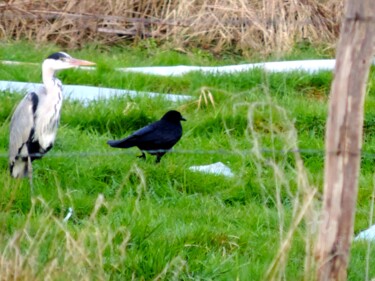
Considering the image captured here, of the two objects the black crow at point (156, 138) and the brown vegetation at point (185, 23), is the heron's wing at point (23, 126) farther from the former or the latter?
the brown vegetation at point (185, 23)

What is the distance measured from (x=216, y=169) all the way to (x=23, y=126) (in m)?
1.44

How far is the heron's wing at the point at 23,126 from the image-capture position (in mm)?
7102

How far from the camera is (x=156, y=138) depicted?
23.8ft

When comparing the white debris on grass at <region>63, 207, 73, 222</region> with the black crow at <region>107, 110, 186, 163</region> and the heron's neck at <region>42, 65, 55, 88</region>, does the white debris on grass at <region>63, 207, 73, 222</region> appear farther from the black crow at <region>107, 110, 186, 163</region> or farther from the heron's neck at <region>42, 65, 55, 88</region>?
the heron's neck at <region>42, 65, 55, 88</region>

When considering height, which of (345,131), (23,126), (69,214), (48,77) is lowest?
(69,214)

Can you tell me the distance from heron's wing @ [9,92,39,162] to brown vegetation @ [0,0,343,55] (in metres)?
5.23

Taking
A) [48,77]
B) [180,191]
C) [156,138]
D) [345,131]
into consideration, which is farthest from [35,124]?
[345,131]

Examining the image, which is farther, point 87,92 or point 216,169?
point 87,92

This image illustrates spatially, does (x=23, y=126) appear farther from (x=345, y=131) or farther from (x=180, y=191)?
(x=345, y=131)

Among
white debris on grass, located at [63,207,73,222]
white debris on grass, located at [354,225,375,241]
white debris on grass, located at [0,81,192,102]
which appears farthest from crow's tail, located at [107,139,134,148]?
white debris on grass, located at [354,225,375,241]

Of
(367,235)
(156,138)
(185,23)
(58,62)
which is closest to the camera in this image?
(367,235)

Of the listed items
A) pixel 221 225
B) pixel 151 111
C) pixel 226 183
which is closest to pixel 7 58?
pixel 151 111

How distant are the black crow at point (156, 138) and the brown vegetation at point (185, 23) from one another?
15.8 feet

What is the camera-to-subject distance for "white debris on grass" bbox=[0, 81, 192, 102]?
8.89m
